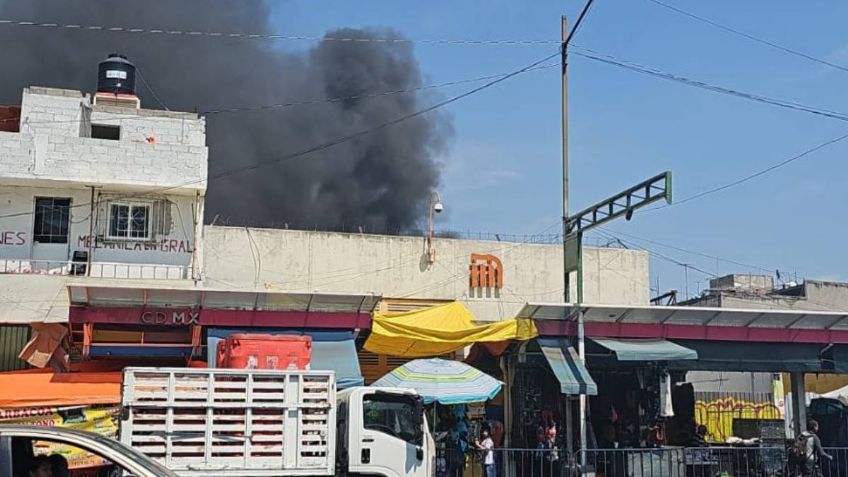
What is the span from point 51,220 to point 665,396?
53.6 ft

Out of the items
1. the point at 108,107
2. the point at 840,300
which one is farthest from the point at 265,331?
the point at 840,300

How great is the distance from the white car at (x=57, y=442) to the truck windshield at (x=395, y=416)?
776 cm

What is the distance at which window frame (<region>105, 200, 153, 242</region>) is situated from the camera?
25219mm

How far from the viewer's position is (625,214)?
20.1m

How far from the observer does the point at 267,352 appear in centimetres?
1606

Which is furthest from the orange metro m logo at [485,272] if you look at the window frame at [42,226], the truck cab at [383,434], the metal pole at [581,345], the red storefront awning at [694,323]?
the truck cab at [383,434]

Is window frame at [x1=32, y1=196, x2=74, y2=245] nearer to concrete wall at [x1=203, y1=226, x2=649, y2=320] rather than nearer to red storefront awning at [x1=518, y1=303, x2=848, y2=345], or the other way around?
concrete wall at [x1=203, y1=226, x2=649, y2=320]

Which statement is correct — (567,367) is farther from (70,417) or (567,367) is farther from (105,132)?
(105,132)

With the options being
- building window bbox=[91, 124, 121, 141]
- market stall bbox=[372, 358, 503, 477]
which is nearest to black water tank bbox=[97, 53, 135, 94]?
building window bbox=[91, 124, 121, 141]

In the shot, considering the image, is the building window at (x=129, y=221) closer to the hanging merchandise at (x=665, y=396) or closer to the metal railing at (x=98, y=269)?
the metal railing at (x=98, y=269)

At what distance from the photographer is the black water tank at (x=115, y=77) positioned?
3067 cm

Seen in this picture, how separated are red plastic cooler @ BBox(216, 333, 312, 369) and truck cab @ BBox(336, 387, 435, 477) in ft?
5.77

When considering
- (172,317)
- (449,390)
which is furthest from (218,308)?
(449,390)

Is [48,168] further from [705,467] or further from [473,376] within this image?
[705,467]
